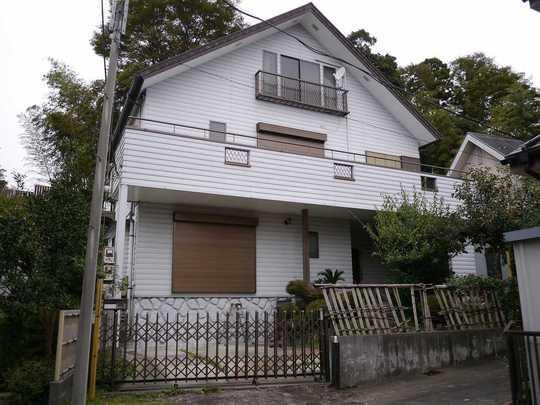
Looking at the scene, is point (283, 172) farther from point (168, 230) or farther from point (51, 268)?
point (51, 268)

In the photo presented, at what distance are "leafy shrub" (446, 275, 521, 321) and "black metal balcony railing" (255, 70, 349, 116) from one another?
29.0 ft

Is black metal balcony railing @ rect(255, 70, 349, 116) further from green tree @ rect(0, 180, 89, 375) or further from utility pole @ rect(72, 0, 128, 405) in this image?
green tree @ rect(0, 180, 89, 375)

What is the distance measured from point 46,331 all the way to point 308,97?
41.4 feet

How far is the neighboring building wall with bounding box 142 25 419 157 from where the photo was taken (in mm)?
15094

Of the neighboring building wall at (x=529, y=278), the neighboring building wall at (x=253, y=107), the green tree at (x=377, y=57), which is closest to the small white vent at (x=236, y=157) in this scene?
the neighboring building wall at (x=253, y=107)

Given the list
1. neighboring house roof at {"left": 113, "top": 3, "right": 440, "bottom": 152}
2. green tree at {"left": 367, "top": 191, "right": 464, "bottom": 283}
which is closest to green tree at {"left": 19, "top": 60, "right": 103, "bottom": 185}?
neighboring house roof at {"left": 113, "top": 3, "right": 440, "bottom": 152}

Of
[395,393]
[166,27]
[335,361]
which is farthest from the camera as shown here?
[166,27]

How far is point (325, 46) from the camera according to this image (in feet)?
60.5

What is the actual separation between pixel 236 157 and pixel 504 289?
758 centimetres

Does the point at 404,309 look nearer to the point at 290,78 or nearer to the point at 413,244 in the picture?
the point at 413,244

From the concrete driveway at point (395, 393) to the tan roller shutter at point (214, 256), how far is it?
21.5 feet

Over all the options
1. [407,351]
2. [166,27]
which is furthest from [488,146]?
[166,27]

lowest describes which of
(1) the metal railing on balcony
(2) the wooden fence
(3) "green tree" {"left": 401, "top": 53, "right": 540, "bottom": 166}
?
(2) the wooden fence

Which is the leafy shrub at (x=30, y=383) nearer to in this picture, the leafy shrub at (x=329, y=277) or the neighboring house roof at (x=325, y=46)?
the neighboring house roof at (x=325, y=46)
